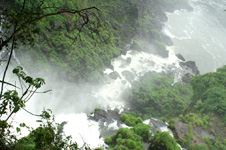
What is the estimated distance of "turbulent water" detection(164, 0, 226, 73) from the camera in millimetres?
37375

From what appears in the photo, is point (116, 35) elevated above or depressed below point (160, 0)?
below

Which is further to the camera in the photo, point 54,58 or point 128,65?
point 128,65

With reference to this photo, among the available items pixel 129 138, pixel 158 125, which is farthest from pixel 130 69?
pixel 129 138

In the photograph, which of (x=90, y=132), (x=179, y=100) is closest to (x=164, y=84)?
(x=179, y=100)

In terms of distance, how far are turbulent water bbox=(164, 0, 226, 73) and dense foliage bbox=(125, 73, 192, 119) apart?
46.2 feet

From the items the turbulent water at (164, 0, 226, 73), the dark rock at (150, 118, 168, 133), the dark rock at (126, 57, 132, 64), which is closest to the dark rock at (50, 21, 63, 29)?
the dark rock at (126, 57, 132, 64)

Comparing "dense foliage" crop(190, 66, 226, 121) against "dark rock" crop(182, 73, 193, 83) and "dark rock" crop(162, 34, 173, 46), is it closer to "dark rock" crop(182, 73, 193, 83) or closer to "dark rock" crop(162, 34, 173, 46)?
"dark rock" crop(182, 73, 193, 83)

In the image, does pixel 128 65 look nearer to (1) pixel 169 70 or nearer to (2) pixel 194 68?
(1) pixel 169 70

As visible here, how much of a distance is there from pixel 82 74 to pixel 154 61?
14464 mm

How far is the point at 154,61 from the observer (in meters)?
30.2

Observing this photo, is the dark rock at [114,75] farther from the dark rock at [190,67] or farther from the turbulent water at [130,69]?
the dark rock at [190,67]

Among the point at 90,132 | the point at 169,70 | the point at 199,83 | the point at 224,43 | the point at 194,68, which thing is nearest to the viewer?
the point at 90,132

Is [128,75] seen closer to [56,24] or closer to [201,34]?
[56,24]

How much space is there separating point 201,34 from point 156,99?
105 feet
